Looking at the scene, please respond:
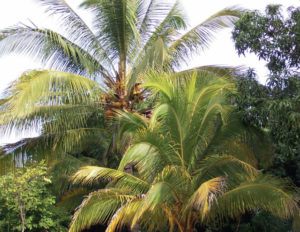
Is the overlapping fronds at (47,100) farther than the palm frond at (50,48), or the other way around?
the palm frond at (50,48)

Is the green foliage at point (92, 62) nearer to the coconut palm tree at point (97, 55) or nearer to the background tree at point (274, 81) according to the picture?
the coconut palm tree at point (97, 55)

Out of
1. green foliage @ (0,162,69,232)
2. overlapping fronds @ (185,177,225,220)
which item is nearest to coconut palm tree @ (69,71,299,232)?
overlapping fronds @ (185,177,225,220)

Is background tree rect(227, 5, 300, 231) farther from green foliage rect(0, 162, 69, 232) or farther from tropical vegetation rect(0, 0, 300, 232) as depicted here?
green foliage rect(0, 162, 69, 232)

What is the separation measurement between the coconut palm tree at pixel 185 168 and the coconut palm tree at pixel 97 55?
1995 millimetres

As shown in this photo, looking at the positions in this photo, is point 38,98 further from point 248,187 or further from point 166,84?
point 248,187

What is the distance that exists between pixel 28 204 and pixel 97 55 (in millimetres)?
4720

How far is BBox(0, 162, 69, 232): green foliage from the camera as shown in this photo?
1041 cm

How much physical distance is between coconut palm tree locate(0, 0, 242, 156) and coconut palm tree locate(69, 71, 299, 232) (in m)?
2.00

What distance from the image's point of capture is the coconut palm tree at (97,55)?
420 inches

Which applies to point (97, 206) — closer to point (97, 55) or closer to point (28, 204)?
point (28, 204)

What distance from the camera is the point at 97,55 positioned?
12.6 metres

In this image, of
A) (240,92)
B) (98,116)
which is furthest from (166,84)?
(98,116)

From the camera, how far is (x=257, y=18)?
963 cm

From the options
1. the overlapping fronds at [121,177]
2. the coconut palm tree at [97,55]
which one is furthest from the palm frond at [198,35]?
the overlapping fronds at [121,177]
